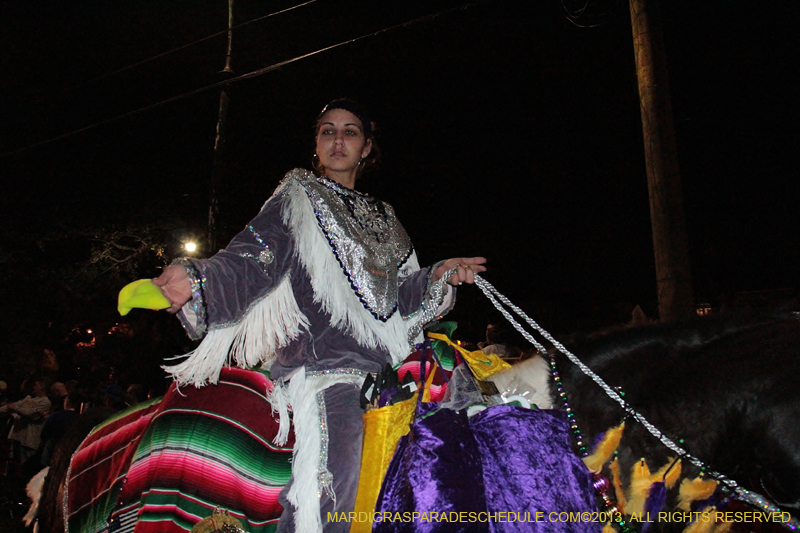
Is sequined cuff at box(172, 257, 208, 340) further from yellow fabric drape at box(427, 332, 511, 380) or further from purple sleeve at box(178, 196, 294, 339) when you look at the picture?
yellow fabric drape at box(427, 332, 511, 380)

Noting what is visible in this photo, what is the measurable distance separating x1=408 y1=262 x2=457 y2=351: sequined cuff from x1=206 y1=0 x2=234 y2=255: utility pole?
7.45 meters

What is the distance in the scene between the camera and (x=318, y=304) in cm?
250

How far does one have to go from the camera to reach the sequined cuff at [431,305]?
8.50 feet

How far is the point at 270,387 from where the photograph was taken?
7.73 ft

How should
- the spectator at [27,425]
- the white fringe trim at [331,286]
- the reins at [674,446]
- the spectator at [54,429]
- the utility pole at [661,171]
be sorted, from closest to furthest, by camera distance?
the reins at [674,446], the white fringe trim at [331,286], the utility pole at [661,171], the spectator at [54,429], the spectator at [27,425]

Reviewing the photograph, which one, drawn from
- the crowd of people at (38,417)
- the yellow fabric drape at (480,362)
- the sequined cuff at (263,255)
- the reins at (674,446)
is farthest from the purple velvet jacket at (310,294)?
the crowd of people at (38,417)

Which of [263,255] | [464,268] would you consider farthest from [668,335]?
[263,255]

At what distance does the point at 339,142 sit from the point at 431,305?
3.32ft

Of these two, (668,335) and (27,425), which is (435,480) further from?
(27,425)

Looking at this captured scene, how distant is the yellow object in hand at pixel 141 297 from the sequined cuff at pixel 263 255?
1.52 feet

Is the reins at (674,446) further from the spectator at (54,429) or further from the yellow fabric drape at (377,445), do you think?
the spectator at (54,429)

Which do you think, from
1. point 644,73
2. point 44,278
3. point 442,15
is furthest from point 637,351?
point 44,278

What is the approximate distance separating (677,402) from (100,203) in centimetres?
1604

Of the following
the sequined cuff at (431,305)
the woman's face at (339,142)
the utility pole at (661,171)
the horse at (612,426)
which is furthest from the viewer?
the utility pole at (661,171)
